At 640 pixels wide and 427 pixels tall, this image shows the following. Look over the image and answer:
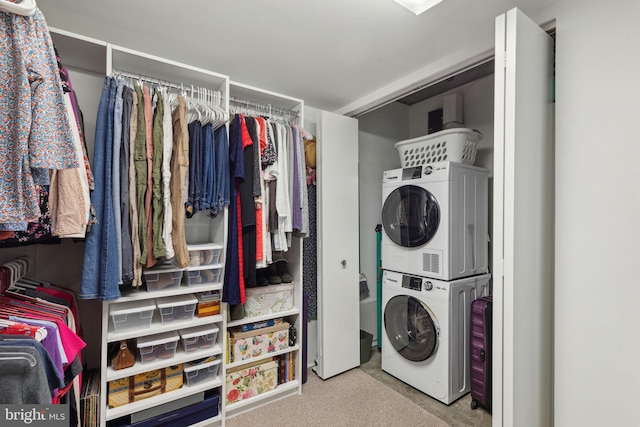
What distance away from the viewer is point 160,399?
5.74 ft

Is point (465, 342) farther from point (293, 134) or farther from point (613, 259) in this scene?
point (293, 134)

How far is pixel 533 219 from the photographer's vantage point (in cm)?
141

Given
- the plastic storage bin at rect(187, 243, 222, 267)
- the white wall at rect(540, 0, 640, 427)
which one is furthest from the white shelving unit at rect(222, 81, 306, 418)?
the white wall at rect(540, 0, 640, 427)

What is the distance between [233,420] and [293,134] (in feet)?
6.46

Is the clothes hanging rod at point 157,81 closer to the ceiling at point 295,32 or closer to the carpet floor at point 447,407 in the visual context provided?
the ceiling at point 295,32

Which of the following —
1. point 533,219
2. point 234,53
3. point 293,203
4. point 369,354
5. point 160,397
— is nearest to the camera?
point 533,219

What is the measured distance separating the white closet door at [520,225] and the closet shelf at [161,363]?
5.05 ft

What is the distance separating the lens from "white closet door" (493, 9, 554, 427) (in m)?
1.27

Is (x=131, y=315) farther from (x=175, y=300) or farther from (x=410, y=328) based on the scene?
(x=410, y=328)

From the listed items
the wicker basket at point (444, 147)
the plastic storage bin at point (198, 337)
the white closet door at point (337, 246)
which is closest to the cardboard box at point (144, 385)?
the plastic storage bin at point (198, 337)

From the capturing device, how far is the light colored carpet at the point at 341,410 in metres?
1.97

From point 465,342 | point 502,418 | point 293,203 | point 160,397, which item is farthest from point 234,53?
point 465,342

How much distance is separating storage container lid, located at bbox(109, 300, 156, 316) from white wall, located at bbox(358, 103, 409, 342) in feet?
6.61

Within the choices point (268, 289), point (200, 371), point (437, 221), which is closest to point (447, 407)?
point (437, 221)
